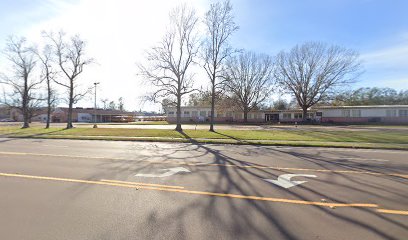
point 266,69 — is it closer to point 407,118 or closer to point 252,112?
point 252,112

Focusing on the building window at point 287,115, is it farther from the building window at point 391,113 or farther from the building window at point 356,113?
the building window at point 391,113

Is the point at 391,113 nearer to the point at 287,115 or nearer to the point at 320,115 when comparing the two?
the point at 320,115

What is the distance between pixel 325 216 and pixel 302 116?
203 feet

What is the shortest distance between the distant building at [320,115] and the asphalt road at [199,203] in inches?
2118

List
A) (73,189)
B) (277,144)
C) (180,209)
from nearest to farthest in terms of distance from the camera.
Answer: (180,209) < (73,189) < (277,144)

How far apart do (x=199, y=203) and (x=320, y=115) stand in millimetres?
62333

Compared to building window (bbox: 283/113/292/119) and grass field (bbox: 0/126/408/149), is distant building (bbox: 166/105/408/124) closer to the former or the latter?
building window (bbox: 283/113/292/119)

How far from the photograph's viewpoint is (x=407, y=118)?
177ft

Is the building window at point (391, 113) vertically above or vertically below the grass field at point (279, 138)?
above

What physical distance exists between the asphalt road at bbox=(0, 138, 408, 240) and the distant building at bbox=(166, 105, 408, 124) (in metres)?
53.8

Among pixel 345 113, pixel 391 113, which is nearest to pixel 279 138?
pixel 345 113

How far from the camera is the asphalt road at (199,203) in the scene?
4312 millimetres

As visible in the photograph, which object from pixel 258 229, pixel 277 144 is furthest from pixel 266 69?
pixel 258 229

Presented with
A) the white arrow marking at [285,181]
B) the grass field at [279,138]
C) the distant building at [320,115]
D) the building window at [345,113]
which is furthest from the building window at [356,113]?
the white arrow marking at [285,181]
